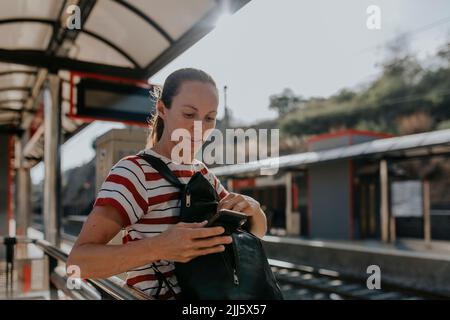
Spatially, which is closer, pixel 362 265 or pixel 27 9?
pixel 27 9

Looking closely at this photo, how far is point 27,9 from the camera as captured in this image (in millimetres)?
4090

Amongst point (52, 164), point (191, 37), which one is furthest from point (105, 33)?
point (52, 164)

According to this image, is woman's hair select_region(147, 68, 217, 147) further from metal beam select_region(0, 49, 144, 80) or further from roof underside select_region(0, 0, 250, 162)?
metal beam select_region(0, 49, 144, 80)

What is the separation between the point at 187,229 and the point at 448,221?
1871 cm

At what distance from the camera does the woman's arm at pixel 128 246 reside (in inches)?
41.1

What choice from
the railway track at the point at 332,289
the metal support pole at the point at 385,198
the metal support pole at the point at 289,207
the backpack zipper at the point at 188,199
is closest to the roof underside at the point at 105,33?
the backpack zipper at the point at 188,199

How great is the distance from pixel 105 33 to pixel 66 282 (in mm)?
2332

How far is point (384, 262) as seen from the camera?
8594mm

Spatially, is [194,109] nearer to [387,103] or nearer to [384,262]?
[384,262]

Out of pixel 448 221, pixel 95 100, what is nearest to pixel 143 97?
pixel 95 100

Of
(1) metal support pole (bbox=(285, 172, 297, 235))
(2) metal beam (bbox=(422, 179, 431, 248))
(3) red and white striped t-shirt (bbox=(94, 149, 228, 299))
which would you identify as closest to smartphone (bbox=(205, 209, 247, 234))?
(3) red and white striped t-shirt (bbox=(94, 149, 228, 299))

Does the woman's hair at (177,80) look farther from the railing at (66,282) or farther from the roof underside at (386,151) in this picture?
the roof underside at (386,151)

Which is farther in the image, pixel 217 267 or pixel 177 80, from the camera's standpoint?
pixel 177 80
